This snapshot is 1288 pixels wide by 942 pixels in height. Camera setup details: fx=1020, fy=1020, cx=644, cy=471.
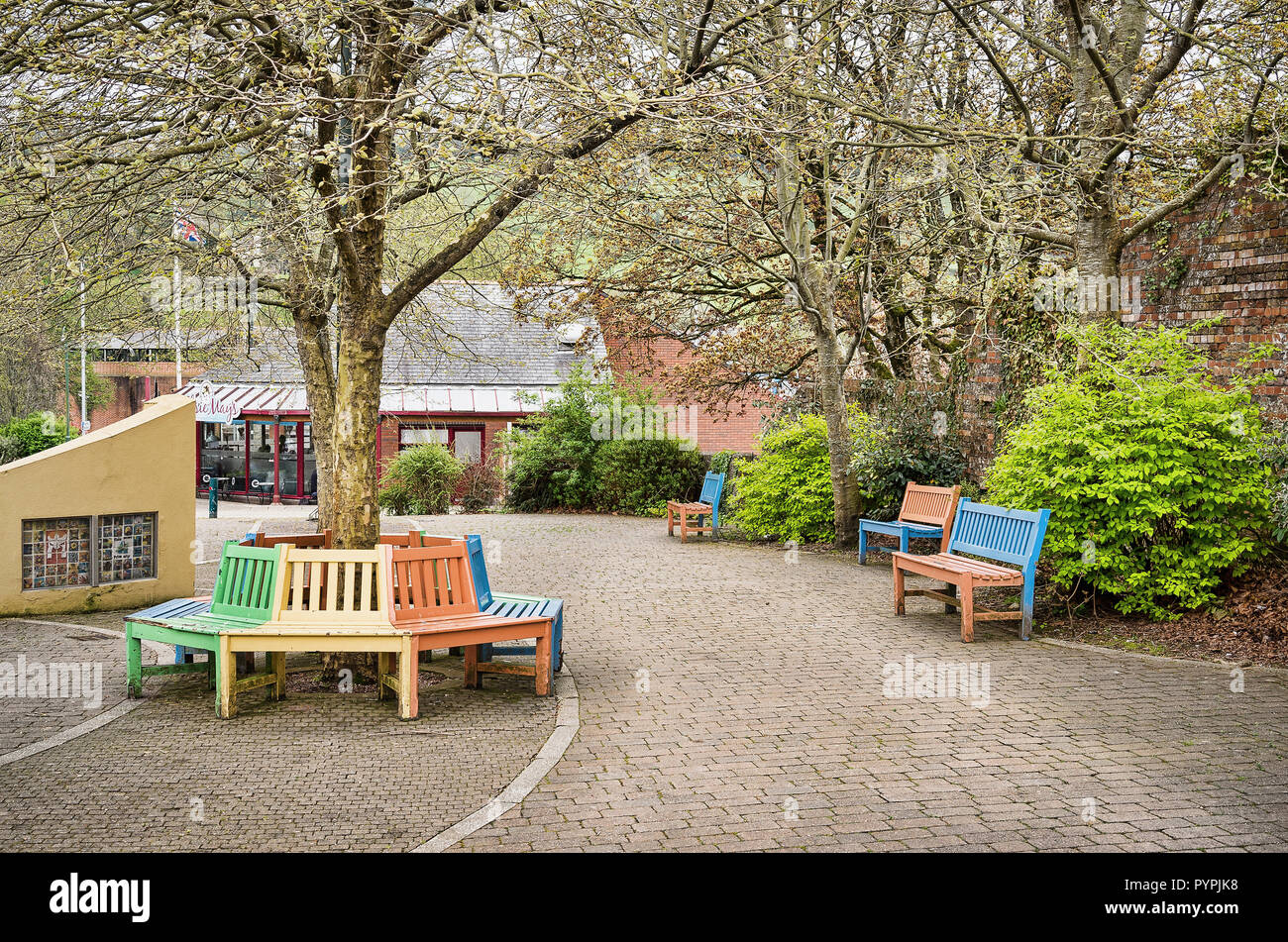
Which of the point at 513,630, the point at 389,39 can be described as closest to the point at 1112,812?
the point at 513,630

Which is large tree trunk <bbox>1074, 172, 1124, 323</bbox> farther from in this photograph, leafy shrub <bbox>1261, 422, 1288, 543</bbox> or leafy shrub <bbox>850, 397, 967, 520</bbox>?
leafy shrub <bbox>850, 397, 967, 520</bbox>

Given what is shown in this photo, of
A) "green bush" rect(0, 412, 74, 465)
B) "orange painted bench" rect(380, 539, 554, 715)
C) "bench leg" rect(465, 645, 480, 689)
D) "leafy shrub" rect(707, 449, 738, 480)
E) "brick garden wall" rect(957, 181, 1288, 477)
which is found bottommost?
"bench leg" rect(465, 645, 480, 689)

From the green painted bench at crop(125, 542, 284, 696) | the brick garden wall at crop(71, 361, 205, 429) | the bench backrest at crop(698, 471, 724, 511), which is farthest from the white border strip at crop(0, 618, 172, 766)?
the brick garden wall at crop(71, 361, 205, 429)

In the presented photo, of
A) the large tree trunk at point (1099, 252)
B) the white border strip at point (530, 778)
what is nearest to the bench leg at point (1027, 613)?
the large tree trunk at point (1099, 252)

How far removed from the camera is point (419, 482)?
2377 centimetres

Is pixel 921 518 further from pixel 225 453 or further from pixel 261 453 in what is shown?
pixel 225 453

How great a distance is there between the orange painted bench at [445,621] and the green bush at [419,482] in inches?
654

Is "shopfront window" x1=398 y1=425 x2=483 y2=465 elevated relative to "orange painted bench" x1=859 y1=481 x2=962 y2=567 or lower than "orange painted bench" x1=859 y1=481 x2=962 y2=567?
elevated

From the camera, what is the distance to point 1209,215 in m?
10.5

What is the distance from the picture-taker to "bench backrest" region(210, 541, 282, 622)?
6.79 meters

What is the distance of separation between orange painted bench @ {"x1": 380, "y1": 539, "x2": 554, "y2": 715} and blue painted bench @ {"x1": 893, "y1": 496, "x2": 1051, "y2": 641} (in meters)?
3.94

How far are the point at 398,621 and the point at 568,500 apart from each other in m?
17.1

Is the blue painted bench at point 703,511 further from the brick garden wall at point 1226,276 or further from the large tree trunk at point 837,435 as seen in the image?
the brick garden wall at point 1226,276

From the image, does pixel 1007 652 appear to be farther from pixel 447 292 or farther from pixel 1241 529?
pixel 447 292
